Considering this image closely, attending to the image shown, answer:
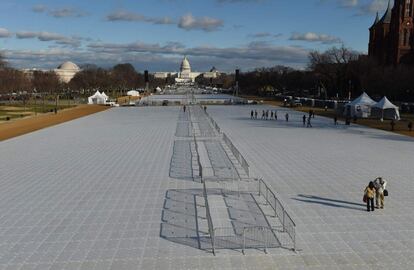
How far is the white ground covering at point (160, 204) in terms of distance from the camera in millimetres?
9883

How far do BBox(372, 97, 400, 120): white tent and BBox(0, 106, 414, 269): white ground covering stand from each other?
15.9 metres

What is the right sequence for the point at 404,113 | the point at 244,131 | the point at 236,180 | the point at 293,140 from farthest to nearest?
1. the point at 404,113
2. the point at 244,131
3. the point at 293,140
4. the point at 236,180

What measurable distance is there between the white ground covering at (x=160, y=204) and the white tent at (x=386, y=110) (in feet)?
52.1

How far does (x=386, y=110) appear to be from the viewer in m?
43.8

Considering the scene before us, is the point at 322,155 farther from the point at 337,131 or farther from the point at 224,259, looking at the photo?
the point at 224,259

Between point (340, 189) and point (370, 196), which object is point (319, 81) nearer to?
point (340, 189)

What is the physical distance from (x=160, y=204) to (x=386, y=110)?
3555cm

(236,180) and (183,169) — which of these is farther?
(183,169)

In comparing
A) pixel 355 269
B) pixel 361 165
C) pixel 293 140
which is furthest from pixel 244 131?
pixel 355 269

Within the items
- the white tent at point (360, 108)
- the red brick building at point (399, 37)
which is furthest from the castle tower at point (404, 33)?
the white tent at point (360, 108)

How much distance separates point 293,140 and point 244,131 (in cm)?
618

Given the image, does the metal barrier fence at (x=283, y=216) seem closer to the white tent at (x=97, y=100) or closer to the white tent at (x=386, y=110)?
the white tent at (x=386, y=110)

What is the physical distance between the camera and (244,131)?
34750 millimetres

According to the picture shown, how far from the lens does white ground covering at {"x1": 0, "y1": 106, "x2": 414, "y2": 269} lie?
32.4 feet
